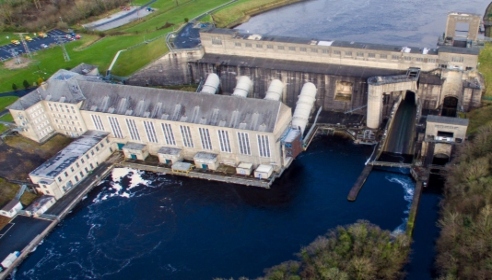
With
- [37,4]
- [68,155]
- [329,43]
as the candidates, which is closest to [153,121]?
[68,155]

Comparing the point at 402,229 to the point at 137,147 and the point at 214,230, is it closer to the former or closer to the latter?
the point at 214,230

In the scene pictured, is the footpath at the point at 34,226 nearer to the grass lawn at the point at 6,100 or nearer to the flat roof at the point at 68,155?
the flat roof at the point at 68,155

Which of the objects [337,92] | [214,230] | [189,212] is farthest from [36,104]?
[337,92]

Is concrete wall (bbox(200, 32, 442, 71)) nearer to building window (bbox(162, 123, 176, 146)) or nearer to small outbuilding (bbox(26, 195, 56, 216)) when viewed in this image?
building window (bbox(162, 123, 176, 146))

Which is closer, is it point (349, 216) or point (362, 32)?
point (349, 216)

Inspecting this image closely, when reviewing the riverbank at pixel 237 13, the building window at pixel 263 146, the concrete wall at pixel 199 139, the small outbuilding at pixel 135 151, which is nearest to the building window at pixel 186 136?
the concrete wall at pixel 199 139

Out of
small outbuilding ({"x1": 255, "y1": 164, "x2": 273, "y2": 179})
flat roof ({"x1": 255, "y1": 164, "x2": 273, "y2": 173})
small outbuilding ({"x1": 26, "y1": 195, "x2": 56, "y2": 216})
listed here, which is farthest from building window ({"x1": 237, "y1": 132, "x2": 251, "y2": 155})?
small outbuilding ({"x1": 26, "y1": 195, "x2": 56, "y2": 216})

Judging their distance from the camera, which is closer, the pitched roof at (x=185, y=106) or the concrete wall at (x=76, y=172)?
the pitched roof at (x=185, y=106)
